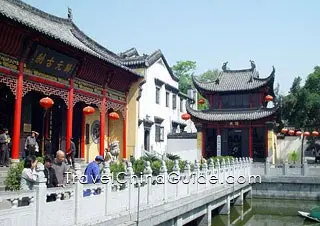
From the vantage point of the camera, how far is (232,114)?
27922 millimetres

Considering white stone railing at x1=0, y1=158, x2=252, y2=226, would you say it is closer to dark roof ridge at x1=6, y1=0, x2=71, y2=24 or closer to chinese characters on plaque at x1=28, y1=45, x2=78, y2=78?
chinese characters on plaque at x1=28, y1=45, x2=78, y2=78

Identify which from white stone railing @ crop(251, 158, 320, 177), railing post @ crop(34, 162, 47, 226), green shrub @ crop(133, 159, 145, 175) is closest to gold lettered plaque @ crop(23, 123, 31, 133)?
green shrub @ crop(133, 159, 145, 175)

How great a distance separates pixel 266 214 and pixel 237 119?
10.4 meters

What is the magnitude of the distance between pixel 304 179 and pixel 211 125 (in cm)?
907

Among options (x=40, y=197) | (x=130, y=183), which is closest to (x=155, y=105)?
(x=130, y=183)

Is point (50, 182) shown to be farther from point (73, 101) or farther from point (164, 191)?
point (73, 101)

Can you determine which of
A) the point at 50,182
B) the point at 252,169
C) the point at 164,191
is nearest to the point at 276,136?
the point at 252,169

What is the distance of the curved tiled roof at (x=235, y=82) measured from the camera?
28.4 metres

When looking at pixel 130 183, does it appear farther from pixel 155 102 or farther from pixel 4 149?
pixel 155 102

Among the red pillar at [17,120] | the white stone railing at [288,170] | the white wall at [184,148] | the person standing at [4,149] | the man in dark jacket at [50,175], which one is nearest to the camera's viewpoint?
the man in dark jacket at [50,175]

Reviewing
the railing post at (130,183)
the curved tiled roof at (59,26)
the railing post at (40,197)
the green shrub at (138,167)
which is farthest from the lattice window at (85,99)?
the railing post at (40,197)

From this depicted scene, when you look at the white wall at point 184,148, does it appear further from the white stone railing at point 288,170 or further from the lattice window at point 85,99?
the lattice window at point 85,99

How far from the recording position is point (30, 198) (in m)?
5.80

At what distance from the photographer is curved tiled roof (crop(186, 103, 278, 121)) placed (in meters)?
26.7
